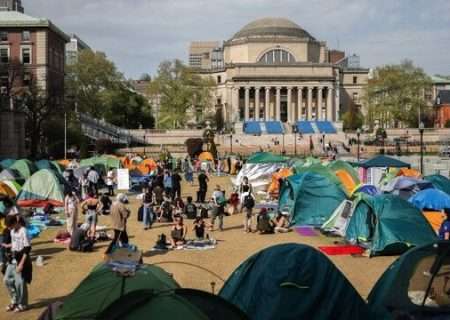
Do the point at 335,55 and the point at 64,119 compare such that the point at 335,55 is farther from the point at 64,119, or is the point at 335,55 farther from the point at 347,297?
the point at 347,297

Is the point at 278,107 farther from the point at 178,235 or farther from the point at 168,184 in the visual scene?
the point at 178,235

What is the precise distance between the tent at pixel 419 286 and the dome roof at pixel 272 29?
11424 centimetres

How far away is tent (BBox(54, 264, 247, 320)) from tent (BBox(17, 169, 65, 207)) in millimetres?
18115

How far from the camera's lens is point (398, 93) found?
92438mm

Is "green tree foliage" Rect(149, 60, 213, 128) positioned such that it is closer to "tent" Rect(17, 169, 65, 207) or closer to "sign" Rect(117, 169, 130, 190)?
"sign" Rect(117, 169, 130, 190)

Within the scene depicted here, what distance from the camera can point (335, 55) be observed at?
163m

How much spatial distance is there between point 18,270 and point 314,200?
12962mm

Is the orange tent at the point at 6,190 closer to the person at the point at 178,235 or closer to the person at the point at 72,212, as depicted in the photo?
the person at the point at 72,212

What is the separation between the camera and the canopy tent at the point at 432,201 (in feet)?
69.6

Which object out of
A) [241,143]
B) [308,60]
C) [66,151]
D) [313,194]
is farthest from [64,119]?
[308,60]

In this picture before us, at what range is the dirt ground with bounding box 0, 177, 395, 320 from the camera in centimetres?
1330

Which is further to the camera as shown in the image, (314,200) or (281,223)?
(314,200)

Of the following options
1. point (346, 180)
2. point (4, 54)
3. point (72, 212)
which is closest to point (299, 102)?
point (4, 54)

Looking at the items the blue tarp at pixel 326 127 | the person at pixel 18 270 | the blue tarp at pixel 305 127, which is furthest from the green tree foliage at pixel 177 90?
the person at pixel 18 270
